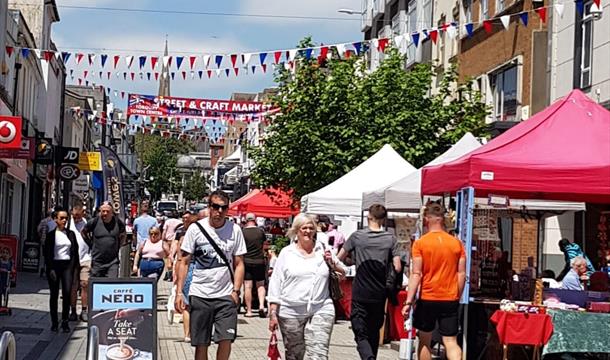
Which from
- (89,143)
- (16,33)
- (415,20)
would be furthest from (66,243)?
(89,143)

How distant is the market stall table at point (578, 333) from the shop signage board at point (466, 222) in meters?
0.91

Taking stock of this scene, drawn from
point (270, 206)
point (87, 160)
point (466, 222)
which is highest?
point (87, 160)

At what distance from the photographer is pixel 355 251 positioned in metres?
10.7

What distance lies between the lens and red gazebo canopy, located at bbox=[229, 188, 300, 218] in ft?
98.1

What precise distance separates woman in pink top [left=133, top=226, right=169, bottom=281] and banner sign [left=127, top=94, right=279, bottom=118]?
20987 millimetres

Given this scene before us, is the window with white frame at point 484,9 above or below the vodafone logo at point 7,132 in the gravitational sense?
above

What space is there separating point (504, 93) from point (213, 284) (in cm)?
1845

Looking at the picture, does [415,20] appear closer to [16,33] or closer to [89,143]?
Answer: [16,33]

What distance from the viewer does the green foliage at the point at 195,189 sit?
367 feet

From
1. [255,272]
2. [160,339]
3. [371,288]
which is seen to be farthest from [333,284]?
[255,272]

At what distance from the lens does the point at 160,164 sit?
9769 cm

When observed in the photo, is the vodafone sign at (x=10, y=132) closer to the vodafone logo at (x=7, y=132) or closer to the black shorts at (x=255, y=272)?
the vodafone logo at (x=7, y=132)

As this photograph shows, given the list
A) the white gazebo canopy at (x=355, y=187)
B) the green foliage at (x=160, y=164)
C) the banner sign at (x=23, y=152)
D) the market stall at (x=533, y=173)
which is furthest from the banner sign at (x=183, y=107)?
the green foliage at (x=160, y=164)

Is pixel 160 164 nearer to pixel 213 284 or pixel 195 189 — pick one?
pixel 195 189
